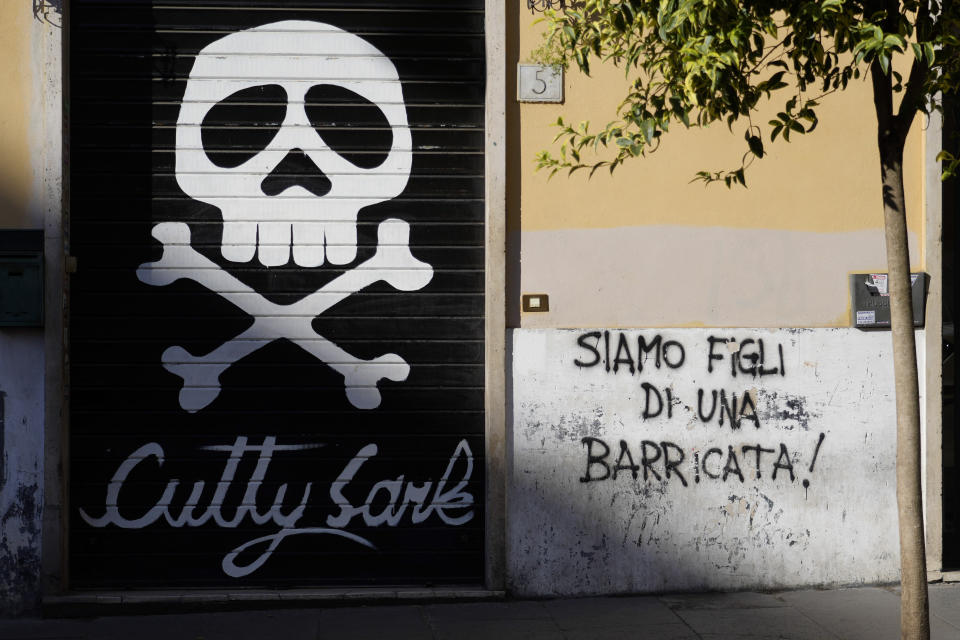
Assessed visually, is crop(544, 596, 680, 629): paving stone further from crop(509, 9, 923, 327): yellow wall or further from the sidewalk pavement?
crop(509, 9, 923, 327): yellow wall

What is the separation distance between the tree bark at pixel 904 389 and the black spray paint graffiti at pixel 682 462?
7.04ft

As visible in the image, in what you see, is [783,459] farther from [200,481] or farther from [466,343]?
[200,481]

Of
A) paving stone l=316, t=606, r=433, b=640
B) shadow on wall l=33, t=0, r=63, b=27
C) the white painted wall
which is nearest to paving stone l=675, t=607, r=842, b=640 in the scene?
the white painted wall

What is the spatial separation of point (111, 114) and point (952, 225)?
562cm

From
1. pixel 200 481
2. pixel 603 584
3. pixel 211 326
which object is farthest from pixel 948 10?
pixel 200 481

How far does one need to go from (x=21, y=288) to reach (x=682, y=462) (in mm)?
4280

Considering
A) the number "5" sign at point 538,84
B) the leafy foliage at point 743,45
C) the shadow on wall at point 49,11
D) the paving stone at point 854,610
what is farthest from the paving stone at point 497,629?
the shadow on wall at point 49,11

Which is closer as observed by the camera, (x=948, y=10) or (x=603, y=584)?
(x=948, y=10)

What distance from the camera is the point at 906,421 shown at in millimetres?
4586

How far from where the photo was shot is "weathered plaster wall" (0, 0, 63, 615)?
6.42m

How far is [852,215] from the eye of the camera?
692cm

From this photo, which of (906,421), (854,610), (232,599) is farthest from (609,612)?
(906,421)

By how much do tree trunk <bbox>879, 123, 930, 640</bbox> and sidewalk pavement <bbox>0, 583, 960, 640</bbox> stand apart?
1405 millimetres

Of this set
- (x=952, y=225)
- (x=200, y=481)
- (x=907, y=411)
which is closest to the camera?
(x=907, y=411)
